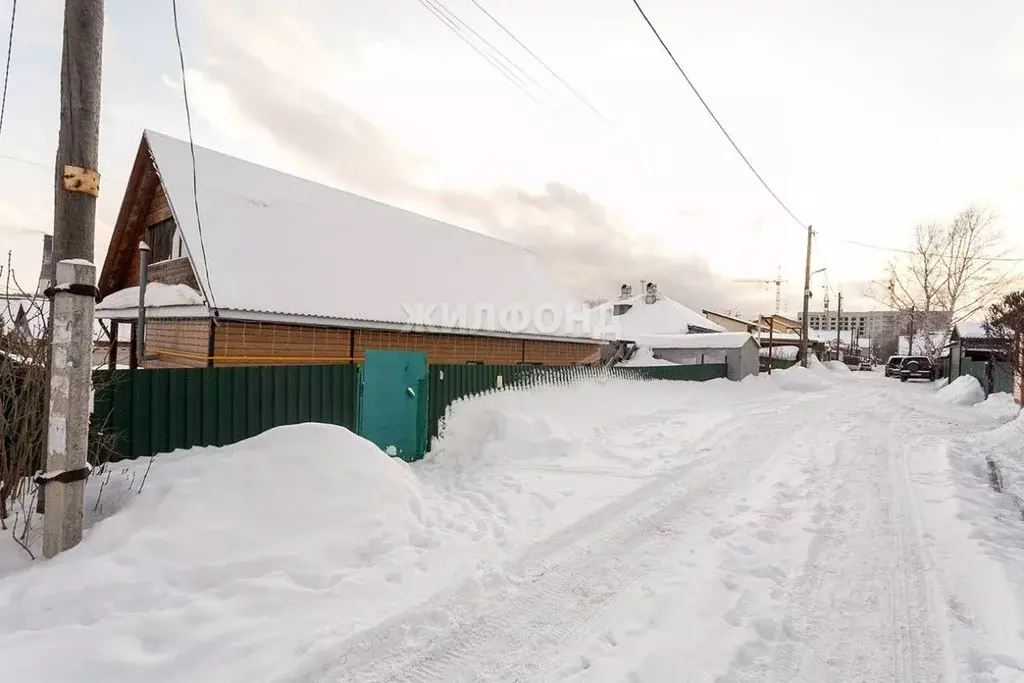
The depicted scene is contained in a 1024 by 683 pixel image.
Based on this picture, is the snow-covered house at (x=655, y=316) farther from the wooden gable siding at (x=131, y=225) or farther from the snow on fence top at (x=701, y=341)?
the wooden gable siding at (x=131, y=225)

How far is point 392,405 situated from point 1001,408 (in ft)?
56.8

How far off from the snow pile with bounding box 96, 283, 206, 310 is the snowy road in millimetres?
9032

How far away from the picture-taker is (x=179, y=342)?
11969mm

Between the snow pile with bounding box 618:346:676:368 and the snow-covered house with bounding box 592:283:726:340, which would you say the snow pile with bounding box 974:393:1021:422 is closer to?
the snow pile with bounding box 618:346:676:368

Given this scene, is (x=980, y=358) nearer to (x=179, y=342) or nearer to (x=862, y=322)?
(x=179, y=342)

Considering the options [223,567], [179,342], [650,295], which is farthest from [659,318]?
[223,567]

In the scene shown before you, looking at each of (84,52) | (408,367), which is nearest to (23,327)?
(84,52)

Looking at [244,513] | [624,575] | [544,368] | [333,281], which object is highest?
[333,281]

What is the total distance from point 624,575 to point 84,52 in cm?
538

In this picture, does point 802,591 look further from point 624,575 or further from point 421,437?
point 421,437

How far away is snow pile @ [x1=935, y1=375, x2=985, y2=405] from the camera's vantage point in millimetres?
18641

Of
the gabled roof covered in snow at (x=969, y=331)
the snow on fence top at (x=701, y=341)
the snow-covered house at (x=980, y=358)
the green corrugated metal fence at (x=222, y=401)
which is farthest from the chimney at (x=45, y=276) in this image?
the gabled roof covered in snow at (x=969, y=331)

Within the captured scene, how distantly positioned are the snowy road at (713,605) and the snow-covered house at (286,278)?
838cm

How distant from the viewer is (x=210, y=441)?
6.16 metres
